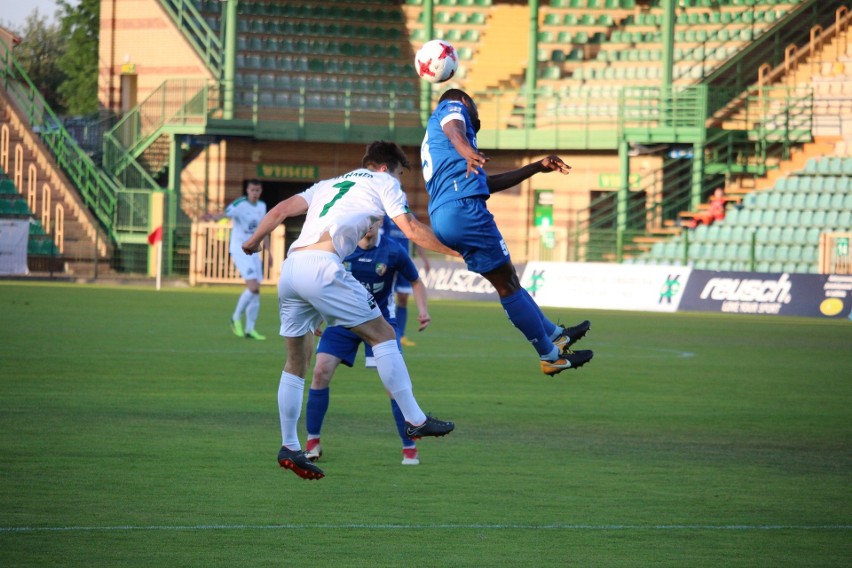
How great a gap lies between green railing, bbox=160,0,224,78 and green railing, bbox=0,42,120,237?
4.79 m

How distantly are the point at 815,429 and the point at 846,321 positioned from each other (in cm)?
1633

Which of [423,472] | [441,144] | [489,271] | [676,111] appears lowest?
[423,472]

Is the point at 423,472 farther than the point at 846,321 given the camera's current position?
No

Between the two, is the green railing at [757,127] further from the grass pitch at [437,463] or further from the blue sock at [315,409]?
the blue sock at [315,409]

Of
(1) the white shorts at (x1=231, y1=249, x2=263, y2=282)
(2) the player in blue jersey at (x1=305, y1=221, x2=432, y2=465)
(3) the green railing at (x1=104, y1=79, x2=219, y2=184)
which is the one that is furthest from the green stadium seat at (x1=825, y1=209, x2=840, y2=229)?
(2) the player in blue jersey at (x1=305, y1=221, x2=432, y2=465)

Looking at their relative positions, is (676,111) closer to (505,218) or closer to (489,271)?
(505,218)

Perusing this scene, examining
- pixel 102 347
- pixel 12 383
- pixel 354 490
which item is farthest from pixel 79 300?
pixel 354 490

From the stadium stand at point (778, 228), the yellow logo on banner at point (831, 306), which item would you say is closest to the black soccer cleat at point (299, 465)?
the yellow logo on banner at point (831, 306)

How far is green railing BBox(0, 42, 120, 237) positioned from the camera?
137 ft

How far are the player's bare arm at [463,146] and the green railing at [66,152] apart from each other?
33.8 m

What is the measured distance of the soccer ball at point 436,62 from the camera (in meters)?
9.12

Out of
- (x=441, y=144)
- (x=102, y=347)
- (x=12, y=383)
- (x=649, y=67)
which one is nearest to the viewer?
(x=441, y=144)

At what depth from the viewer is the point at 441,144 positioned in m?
9.02

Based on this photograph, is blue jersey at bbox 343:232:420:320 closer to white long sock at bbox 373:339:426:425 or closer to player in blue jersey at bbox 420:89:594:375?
player in blue jersey at bbox 420:89:594:375
